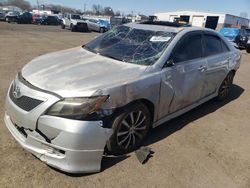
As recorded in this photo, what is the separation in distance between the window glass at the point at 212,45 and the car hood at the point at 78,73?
1.90 m

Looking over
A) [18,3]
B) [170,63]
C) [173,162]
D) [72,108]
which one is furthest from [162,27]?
[18,3]

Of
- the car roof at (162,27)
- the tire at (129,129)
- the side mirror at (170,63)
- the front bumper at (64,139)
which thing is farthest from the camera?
the car roof at (162,27)

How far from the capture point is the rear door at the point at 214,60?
16.1 ft

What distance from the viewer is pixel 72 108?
9.31 ft

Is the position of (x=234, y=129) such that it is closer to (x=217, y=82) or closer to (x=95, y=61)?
(x=217, y=82)

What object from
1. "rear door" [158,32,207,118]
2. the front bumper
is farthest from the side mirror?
the front bumper

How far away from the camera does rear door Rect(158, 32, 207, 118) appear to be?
3.85 m

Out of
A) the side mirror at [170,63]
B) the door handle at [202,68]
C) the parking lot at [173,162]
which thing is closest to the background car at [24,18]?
the parking lot at [173,162]

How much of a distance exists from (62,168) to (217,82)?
3.75 m

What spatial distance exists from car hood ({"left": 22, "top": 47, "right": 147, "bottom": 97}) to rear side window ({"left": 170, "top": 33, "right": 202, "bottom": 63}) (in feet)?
2.37

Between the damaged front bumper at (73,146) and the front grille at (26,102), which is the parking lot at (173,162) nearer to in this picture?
the damaged front bumper at (73,146)

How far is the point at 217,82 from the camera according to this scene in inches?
215

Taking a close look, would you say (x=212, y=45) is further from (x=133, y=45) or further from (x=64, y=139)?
(x=64, y=139)

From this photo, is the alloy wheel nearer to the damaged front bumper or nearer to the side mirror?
the damaged front bumper
